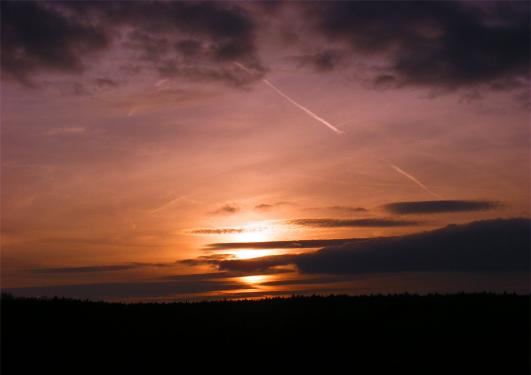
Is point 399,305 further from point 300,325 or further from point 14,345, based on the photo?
point 14,345

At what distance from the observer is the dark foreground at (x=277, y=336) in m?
28.0

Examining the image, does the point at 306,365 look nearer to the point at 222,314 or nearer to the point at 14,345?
the point at 222,314

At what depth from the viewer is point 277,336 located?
31.4 metres

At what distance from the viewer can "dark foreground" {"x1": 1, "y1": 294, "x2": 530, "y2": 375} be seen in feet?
91.7

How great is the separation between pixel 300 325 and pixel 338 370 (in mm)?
6171

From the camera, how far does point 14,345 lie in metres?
30.8

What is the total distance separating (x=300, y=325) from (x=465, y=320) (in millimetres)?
8830

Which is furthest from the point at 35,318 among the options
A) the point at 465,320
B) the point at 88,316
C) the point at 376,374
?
the point at 465,320

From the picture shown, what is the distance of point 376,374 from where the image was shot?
26.5m

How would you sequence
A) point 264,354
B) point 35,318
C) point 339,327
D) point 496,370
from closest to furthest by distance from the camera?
point 496,370, point 264,354, point 339,327, point 35,318

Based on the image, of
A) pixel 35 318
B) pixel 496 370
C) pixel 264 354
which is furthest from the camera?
pixel 35 318

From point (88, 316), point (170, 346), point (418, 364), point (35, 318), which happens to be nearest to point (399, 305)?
point (418, 364)

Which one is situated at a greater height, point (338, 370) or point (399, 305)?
point (399, 305)

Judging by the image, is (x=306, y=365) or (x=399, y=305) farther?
(x=399, y=305)
